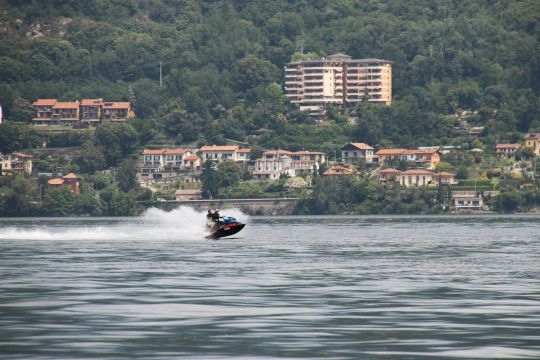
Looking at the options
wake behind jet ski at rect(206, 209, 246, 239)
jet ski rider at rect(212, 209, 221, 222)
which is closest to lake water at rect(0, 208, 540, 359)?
jet ski rider at rect(212, 209, 221, 222)

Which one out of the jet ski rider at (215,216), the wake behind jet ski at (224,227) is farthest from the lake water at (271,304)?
the wake behind jet ski at (224,227)

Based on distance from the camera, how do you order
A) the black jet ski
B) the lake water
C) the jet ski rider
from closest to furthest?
the lake water, the jet ski rider, the black jet ski

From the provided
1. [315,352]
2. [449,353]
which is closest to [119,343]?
[315,352]

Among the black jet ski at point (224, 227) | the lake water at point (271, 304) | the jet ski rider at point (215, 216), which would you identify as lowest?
the lake water at point (271, 304)

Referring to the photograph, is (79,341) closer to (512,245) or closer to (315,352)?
(315,352)

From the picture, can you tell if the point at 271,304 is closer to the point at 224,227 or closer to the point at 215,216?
the point at 215,216

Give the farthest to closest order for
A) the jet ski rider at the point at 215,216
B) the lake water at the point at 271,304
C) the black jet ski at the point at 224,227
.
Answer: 1. the black jet ski at the point at 224,227
2. the jet ski rider at the point at 215,216
3. the lake water at the point at 271,304

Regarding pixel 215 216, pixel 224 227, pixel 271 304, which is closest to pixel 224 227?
pixel 224 227

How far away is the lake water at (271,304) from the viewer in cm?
4475

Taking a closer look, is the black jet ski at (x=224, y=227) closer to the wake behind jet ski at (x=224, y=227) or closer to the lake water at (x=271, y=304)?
the wake behind jet ski at (x=224, y=227)

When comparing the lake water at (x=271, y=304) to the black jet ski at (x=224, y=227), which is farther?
the black jet ski at (x=224, y=227)

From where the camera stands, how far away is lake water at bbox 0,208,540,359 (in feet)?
147

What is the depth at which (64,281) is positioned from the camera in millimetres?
70625

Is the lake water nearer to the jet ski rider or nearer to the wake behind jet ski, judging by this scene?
the jet ski rider
